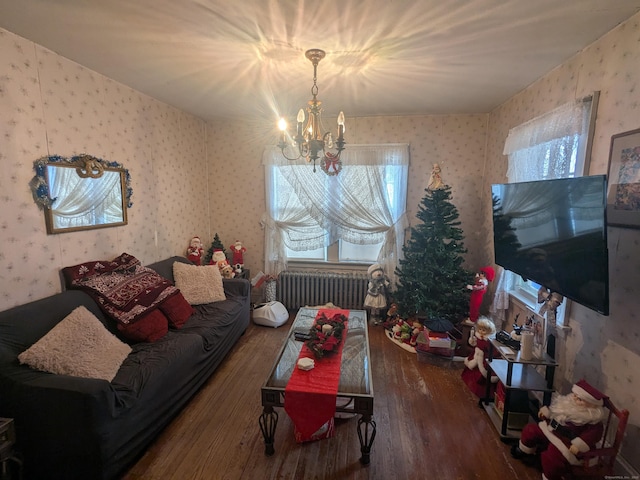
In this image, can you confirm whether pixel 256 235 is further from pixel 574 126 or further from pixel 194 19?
pixel 574 126

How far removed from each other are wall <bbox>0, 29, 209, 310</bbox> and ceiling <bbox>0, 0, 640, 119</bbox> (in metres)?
0.19

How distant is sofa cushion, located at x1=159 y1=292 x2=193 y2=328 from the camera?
263cm

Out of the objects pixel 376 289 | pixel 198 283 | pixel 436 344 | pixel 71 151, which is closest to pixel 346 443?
pixel 436 344

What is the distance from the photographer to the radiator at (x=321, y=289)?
3.94 m

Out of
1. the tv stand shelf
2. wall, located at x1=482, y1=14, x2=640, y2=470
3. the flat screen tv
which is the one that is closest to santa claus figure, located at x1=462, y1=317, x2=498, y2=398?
the tv stand shelf

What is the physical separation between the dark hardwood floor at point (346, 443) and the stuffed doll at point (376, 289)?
3.67ft

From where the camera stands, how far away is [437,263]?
3275 millimetres

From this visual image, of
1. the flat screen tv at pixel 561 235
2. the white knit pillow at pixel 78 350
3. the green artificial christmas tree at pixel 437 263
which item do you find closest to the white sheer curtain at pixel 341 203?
the green artificial christmas tree at pixel 437 263

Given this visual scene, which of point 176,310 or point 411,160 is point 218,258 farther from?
point 411,160

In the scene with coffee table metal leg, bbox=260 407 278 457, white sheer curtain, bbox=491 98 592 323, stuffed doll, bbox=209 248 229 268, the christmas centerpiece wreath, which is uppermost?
white sheer curtain, bbox=491 98 592 323

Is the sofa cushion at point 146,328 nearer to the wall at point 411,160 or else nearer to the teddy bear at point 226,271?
the teddy bear at point 226,271

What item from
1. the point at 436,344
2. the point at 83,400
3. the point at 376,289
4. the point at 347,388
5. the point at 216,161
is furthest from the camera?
the point at 216,161

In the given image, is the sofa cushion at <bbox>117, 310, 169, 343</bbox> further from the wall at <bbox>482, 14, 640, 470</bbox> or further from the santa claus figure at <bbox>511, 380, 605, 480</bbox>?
the wall at <bbox>482, 14, 640, 470</bbox>

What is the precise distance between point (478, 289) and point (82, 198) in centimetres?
374
